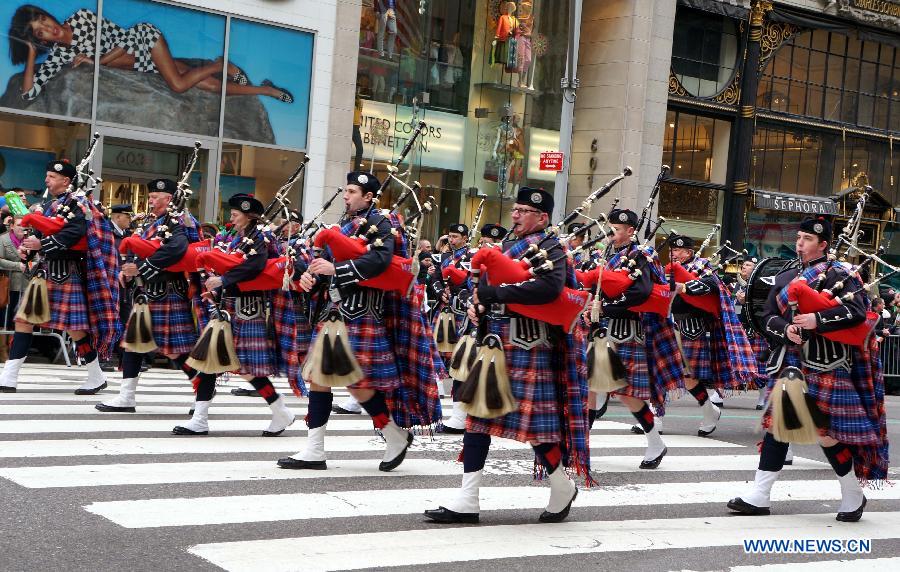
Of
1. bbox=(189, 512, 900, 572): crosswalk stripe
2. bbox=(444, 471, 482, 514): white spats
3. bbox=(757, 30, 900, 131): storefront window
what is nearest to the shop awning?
bbox=(757, 30, 900, 131): storefront window

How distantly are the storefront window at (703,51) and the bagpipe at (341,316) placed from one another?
60.9 feet

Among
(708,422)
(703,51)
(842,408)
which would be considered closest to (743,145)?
(703,51)

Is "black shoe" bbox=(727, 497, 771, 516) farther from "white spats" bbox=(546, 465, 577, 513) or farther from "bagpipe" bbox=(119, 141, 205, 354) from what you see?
"bagpipe" bbox=(119, 141, 205, 354)

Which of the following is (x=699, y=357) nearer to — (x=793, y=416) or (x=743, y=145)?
(x=793, y=416)

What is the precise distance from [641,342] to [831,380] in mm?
A: 2299

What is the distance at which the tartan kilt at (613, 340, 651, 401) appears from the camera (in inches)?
346

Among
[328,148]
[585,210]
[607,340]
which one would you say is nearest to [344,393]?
[607,340]

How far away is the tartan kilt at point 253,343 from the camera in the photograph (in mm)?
8422

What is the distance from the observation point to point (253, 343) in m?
8.45

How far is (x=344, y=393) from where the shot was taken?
40.1 feet

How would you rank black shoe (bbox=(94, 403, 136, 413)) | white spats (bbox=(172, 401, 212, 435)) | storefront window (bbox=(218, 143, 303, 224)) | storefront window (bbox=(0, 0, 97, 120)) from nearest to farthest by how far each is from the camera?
1. white spats (bbox=(172, 401, 212, 435))
2. black shoe (bbox=(94, 403, 136, 413))
3. storefront window (bbox=(0, 0, 97, 120))
4. storefront window (bbox=(218, 143, 303, 224))

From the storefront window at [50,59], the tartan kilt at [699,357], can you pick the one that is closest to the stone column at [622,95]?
the storefront window at [50,59]

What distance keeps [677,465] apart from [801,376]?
87.2 inches

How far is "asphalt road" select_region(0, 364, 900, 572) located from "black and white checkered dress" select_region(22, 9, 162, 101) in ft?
23.4
